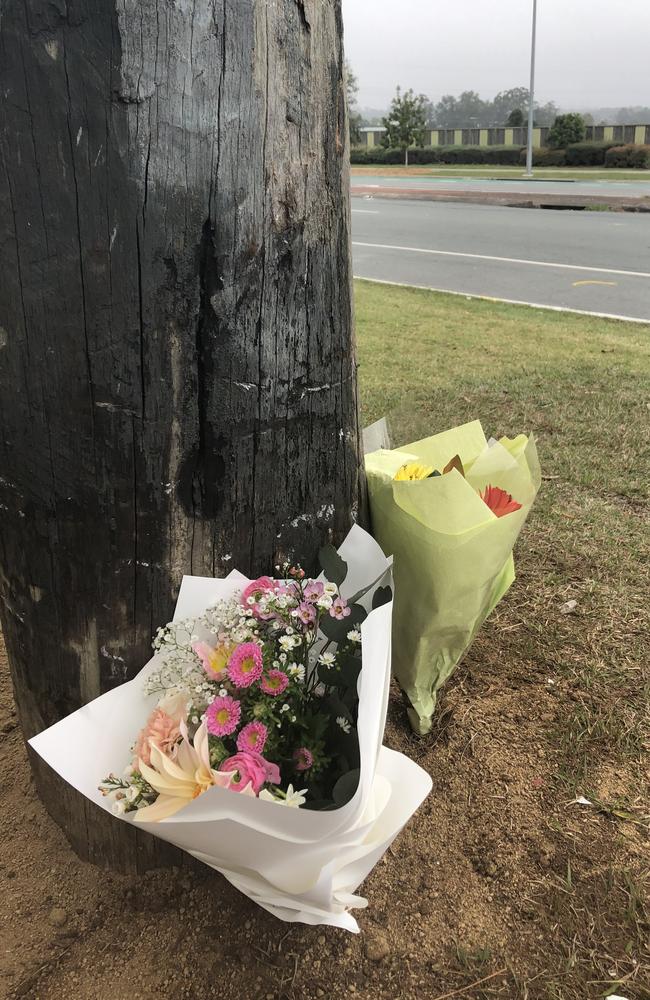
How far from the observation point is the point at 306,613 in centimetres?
142

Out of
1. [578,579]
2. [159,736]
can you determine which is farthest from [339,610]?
[578,579]

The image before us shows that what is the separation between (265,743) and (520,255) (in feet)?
34.3

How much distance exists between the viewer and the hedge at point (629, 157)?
29.5m

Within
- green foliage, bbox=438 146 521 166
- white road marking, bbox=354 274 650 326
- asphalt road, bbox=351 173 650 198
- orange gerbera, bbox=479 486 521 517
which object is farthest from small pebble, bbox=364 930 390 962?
green foliage, bbox=438 146 521 166

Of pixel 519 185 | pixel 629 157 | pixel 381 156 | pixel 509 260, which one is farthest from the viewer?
pixel 381 156

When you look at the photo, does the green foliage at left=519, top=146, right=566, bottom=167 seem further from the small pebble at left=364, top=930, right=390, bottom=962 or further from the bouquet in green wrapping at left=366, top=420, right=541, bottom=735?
the small pebble at left=364, top=930, right=390, bottom=962

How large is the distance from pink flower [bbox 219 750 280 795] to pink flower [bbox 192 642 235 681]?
0.15 meters

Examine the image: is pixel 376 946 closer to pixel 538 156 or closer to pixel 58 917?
pixel 58 917

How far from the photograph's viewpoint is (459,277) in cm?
923

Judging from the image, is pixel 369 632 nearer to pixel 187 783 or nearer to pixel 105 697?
pixel 187 783

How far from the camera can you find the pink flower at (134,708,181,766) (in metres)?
1.32

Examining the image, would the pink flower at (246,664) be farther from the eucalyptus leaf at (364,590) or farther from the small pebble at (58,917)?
the small pebble at (58,917)

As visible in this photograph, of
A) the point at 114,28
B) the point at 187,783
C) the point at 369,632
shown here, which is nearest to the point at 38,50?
the point at 114,28

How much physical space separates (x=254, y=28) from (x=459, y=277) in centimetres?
850
